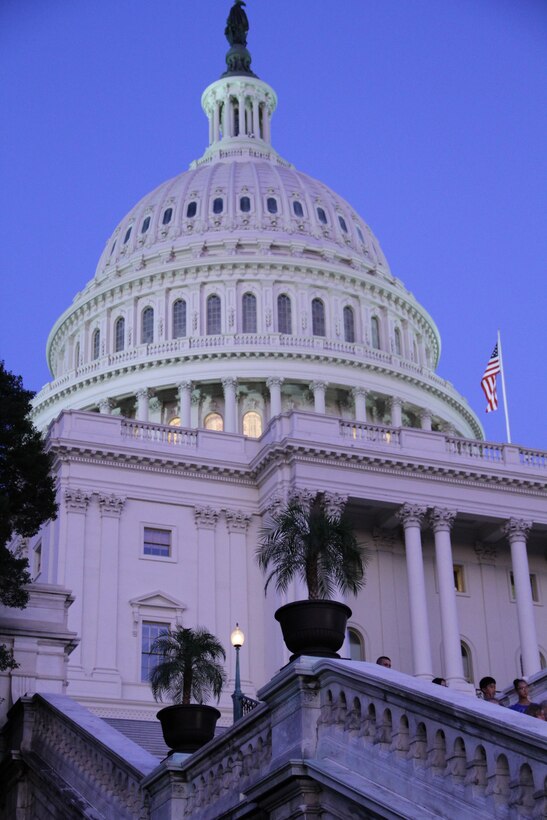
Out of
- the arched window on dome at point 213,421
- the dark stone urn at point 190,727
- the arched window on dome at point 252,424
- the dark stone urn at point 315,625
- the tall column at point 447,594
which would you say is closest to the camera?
the dark stone urn at point 315,625

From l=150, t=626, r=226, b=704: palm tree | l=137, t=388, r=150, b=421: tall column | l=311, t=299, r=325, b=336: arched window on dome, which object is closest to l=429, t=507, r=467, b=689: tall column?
l=150, t=626, r=226, b=704: palm tree

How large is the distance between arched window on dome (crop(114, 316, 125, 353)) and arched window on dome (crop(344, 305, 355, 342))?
1414 cm

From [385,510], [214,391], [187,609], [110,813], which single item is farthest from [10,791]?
[214,391]

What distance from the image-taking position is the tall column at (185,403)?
257 ft

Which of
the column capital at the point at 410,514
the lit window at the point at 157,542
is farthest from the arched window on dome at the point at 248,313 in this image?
the lit window at the point at 157,542

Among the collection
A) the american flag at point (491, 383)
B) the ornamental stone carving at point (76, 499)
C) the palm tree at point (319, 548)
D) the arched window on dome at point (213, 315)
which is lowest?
the palm tree at point (319, 548)

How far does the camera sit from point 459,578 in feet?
193

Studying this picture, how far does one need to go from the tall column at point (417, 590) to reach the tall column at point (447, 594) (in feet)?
2.17

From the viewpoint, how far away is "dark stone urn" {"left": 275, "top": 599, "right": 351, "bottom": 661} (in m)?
15.6

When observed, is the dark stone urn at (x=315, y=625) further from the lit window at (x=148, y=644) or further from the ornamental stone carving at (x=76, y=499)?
the ornamental stone carving at (x=76, y=499)

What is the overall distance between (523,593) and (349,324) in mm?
33444

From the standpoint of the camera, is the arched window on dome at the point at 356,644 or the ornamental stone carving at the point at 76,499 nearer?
the ornamental stone carving at the point at 76,499

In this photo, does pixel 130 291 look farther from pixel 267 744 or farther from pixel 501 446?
pixel 267 744

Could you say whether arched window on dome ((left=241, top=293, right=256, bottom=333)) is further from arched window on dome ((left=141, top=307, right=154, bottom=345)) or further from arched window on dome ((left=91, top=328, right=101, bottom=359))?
arched window on dome ((left=91, top=328, right=101, bottom=359))
